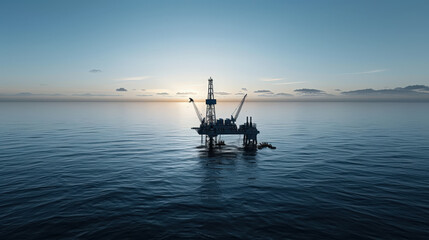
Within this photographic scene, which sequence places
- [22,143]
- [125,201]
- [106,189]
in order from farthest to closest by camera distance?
[22,143]
[106,189]
[125,201]

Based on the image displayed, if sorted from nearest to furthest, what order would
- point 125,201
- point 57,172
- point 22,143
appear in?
point 125,201 → point 57,172 → point 22,143

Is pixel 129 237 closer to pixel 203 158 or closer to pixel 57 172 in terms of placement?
pixel 57 172

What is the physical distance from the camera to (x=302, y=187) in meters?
39.1

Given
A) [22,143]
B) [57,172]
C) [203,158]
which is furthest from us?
[22,143]

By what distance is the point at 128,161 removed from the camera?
57.6 metres

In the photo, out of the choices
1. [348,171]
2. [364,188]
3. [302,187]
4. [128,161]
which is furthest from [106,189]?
[348,171]

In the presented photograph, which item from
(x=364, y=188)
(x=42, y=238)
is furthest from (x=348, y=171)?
(x=42, y=238)

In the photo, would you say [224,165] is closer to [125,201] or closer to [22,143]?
[125,201]

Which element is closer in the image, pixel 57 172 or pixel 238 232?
pixel 238 232

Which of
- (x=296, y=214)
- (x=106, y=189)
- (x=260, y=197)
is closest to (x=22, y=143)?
(x=106, y=189)

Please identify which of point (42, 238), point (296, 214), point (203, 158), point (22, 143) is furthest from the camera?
point (22, 143)

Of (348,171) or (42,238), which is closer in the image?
(42,238)

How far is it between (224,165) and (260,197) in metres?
22.3

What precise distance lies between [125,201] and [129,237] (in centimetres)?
975
